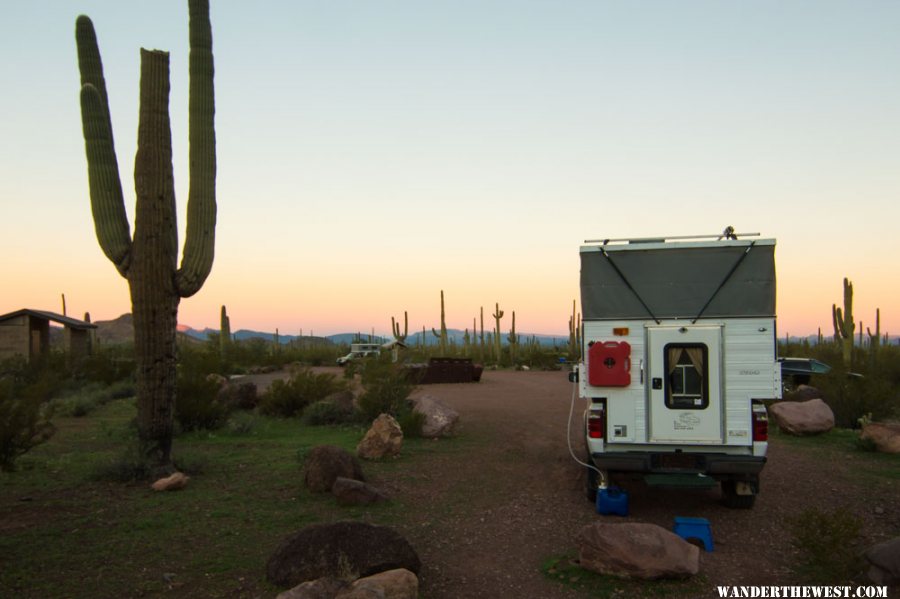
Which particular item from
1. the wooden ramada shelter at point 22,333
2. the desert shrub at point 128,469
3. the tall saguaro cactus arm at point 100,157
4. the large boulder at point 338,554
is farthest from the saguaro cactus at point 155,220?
the wooden ramada shelter at point 22,333

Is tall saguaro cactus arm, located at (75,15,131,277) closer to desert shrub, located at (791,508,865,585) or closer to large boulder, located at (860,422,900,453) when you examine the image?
desert shrub, located at (791,508,865,585)

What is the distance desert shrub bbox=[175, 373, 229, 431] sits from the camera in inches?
526

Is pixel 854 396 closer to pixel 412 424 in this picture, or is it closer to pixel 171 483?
pixel 412 424

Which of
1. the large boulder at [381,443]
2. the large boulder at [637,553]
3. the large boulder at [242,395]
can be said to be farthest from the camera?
the large boulder at [242,395]

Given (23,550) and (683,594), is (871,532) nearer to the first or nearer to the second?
(683,594)

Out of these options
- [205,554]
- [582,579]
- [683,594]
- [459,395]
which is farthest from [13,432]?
[459,395]

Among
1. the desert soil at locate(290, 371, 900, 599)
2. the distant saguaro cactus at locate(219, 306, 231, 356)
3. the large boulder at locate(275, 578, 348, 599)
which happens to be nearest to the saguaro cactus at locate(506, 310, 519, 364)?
the distant saguaro cactus at locate(219, 306, 231, 356)

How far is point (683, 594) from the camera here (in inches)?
215

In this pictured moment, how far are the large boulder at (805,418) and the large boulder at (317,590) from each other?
11.1 m

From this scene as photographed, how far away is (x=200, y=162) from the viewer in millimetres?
10148

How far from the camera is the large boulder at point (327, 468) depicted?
8617mm

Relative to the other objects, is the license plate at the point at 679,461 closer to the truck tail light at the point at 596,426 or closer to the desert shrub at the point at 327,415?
the truck tail light at the point at 596,426

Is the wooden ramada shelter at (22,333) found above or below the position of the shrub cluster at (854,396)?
above

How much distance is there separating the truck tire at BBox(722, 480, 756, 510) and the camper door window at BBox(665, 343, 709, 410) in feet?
3.59
